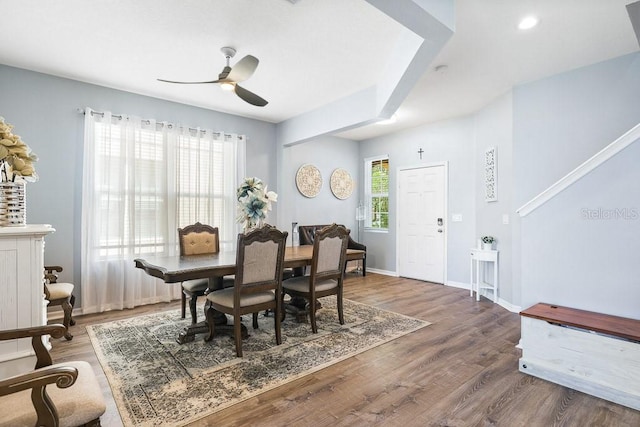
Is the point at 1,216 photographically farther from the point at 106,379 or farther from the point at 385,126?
the point at 385,126

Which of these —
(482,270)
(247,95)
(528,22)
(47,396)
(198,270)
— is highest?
(528,22)

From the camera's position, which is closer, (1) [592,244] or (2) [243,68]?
(1) [592,244]

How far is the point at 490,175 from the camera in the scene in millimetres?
4348

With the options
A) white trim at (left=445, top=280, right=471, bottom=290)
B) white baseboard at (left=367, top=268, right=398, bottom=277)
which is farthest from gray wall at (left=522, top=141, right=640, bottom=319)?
white baseboard at (left=367, top=268, right=398, bottom=277)

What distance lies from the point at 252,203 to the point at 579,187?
8.87 ft

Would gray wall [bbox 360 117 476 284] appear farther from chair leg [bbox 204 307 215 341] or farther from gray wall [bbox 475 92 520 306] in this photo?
chair leg [bbox 204 307 215 341]

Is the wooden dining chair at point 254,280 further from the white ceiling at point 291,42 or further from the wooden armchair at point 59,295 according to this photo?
the white ceiling at point 291,42

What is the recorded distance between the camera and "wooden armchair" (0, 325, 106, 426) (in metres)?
1.00

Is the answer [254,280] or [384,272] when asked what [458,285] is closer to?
[384,272]

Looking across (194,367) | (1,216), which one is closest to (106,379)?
(194,367)

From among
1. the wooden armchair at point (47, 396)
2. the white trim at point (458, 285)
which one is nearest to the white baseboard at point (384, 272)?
the white trim at point (458, 285)

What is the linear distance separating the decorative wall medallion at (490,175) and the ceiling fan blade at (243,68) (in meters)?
3.27

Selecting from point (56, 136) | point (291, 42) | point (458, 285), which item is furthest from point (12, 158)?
point (458, 285)

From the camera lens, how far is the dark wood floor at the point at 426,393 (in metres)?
1.80
